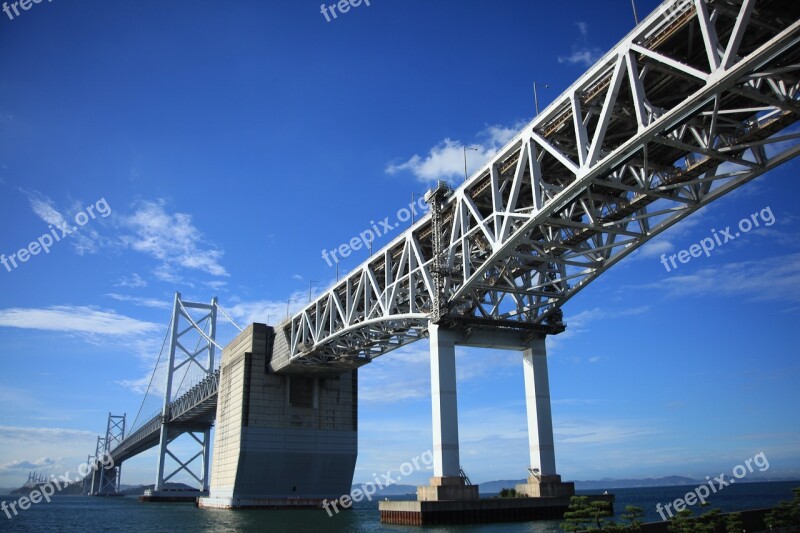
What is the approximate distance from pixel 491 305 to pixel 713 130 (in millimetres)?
18715

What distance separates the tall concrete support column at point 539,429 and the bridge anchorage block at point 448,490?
4.16 m

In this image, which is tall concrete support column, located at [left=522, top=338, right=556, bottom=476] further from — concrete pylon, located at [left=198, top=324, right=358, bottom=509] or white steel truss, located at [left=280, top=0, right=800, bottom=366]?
concrete pylon, located at [left=198, top=324, right=358, bottom=509]

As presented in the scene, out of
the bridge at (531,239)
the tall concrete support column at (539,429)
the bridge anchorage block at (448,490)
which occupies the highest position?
the bridge at (531,239)

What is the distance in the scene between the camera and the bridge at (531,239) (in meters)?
22.6

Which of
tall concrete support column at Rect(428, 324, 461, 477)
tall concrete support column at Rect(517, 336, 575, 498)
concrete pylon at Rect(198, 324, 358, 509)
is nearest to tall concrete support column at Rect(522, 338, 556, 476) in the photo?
tall concrete support column at Rect(517, 336, 575, 498)

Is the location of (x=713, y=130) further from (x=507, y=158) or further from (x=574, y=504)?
(x=574, y=504)

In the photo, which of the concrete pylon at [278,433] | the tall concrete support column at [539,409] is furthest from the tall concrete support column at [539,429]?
the concrete pylon at [278,433]

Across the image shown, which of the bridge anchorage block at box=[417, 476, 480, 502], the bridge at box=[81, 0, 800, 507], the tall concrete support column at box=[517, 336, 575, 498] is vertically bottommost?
the bridge anchorage block at box=[417, 476, 480, 502]

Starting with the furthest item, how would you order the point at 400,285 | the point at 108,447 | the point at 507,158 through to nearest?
the point at 108,447
the point at 400,285
the point at 507,158

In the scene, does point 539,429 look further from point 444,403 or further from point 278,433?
point 278,433

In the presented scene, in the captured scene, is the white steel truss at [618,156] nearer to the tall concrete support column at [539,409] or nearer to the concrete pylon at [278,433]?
the tall concrete support column at [539,409]

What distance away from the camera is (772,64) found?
21.9 m

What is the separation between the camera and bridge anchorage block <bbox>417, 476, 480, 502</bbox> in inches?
1313

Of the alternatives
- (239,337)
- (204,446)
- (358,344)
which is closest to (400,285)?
(358,344)
